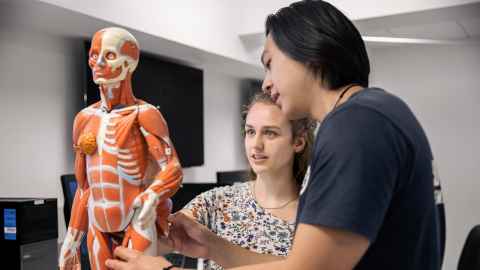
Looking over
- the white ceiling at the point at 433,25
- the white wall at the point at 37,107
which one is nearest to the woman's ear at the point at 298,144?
the white wall at the point at 37,107

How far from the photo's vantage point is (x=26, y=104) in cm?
322

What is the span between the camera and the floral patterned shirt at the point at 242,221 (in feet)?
4.82

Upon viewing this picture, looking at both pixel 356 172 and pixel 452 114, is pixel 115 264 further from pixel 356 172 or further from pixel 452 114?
pixel 452 114

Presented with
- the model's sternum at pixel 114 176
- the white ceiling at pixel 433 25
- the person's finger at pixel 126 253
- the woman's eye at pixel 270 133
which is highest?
the white ceiling at pixel 433 25

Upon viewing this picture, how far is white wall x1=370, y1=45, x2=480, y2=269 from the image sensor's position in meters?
5.38

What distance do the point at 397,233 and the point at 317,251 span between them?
17cm

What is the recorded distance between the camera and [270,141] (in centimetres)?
151

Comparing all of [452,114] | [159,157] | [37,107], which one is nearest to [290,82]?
[159,157]

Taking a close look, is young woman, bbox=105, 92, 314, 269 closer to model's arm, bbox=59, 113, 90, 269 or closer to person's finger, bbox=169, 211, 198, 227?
person's finger, bbox=169, 211, 198, 227

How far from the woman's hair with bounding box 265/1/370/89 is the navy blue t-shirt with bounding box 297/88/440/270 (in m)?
0.08

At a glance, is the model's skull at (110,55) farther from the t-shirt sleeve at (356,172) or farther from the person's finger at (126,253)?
the t-shirt sleeve at (356,172)

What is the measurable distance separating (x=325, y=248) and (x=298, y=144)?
2.55ft

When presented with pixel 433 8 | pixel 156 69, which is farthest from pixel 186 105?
pixel 433 8

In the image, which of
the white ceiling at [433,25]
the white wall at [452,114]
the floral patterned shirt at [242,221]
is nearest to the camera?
the floral patterned shirt at [242,221]
